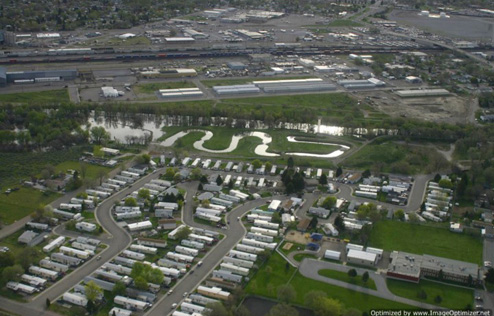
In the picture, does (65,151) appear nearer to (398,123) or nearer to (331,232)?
(331,232)

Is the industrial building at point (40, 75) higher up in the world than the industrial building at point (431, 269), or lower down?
higher up

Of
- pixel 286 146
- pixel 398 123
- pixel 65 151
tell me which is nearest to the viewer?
pixel 65 151

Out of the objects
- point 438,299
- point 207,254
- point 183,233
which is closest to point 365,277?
point 438,299

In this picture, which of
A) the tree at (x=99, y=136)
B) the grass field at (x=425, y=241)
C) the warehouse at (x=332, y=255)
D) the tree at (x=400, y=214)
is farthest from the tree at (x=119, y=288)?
the tree at (x=99, y=136)

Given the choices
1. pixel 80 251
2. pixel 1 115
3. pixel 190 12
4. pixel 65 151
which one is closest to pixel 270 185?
pixel 80 251

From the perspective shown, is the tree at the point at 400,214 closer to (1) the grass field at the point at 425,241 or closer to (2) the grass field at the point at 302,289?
(1) the grass field at the point at 425,241

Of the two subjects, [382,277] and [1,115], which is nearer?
[382,277]

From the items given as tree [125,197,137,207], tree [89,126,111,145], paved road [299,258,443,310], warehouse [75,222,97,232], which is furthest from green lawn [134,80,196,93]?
paved road [299,258,443,310]
